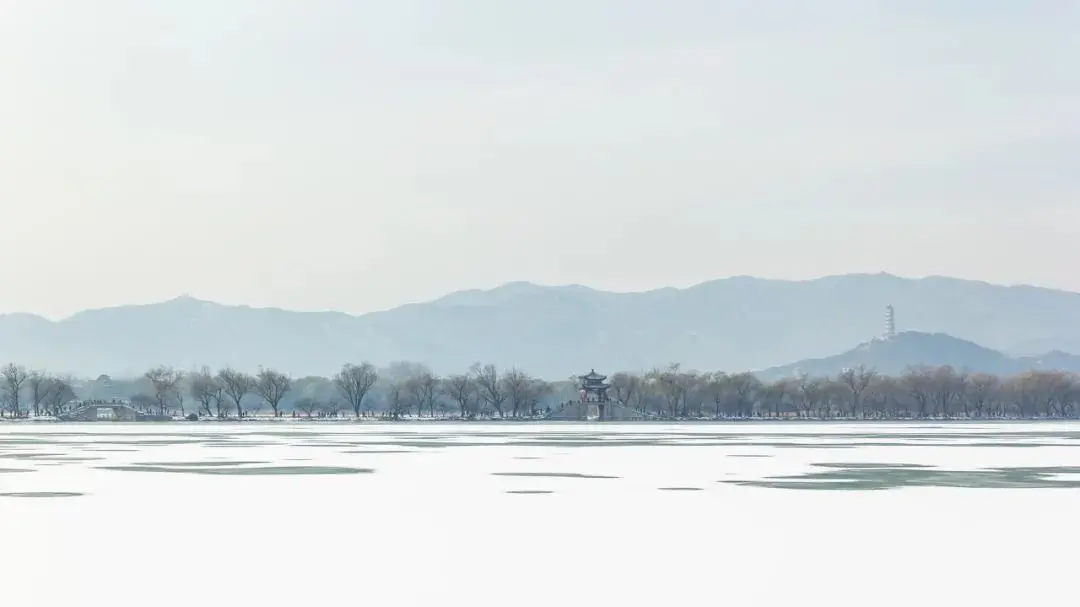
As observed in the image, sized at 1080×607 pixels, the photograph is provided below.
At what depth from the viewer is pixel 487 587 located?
19.2 m

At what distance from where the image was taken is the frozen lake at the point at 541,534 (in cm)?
1886

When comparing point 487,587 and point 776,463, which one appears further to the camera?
point 776,463

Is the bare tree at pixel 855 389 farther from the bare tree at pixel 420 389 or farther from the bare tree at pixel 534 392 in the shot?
the bare tree at pixel 420 389

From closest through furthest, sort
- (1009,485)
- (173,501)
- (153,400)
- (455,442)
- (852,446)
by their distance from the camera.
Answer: (173,501)
(1009,485)
(852,446)
(455,442)
(153,400)

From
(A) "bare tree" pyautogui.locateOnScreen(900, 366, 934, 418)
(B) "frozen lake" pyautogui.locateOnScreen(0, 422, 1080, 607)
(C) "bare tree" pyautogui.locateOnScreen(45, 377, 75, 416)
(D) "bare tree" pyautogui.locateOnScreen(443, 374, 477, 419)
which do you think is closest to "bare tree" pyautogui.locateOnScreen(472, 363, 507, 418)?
(D) "bare tree" pyautogui.locateOnScreen(443, 374, 477, 419)

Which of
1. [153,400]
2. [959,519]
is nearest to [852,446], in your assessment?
[959,519]

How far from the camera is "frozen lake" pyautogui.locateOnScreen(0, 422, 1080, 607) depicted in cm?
1886

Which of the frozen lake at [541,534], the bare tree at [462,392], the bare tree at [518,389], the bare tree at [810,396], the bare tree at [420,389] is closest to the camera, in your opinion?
the frozen lake at [541,534]

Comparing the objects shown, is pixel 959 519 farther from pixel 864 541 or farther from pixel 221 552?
pixel 221 552

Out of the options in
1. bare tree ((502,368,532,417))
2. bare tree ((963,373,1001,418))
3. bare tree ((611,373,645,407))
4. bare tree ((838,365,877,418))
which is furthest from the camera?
bare tree ((611,373,645,407))

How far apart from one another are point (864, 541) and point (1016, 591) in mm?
4790

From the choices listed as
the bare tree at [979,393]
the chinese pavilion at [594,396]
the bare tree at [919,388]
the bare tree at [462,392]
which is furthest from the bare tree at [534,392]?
the bare tree at [979,393]

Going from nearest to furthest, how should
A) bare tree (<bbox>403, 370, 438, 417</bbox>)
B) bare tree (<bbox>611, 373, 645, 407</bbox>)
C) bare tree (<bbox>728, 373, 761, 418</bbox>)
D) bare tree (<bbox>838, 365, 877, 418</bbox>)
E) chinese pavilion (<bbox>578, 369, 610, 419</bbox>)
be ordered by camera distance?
chinese pavilion (<bbox>578, 369, 610, 419</bbox>) < bare tree (<bbox>838, 365, 877, 418</bbox>) < bare tree (<bbox>728, 373, 761, 418</bbox>) < bare tree (<bbox>611, 373, 645, 407</bbox>) < bare tree (<bbox>403, 370, 438, 417</bbox>)

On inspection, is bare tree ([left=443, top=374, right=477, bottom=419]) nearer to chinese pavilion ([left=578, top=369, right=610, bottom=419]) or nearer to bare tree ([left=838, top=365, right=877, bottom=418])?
chinese pavilion ([left=578, top=369, right=610, bottom=419])
